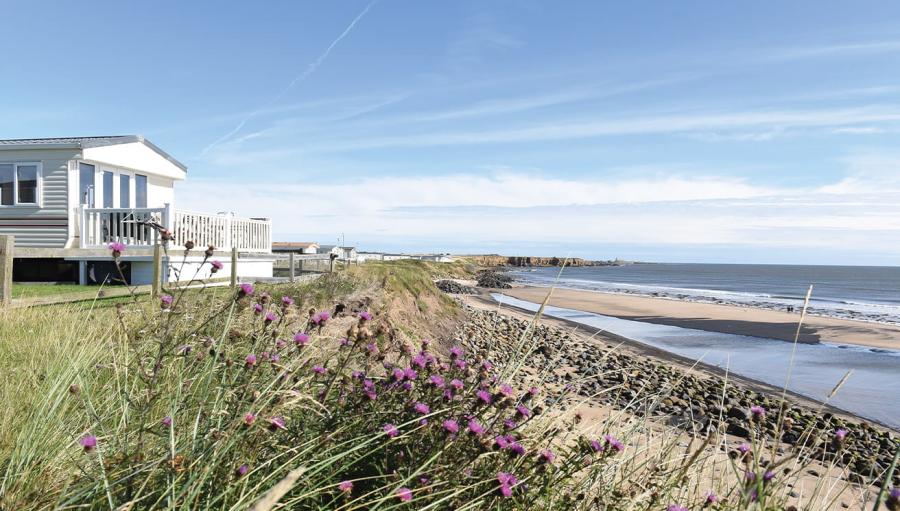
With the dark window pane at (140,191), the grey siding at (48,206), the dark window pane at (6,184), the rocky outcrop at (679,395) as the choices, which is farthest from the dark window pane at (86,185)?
the rocky outcrop at (679,395)

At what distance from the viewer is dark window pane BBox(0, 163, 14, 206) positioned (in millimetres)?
17078

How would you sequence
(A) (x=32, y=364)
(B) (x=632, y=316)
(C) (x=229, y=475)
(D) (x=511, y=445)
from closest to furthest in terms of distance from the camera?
(C) (x=229, y=475), (D) (x=511, y=445), (A) (x=32, y=364), (B) (x=632, y=316)

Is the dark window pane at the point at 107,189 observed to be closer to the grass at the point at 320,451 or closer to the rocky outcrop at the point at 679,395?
the rocky outcrop at the point at 679,395

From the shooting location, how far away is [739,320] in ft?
80.8

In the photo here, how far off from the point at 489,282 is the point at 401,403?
150 ft

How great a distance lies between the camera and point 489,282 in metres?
48.6

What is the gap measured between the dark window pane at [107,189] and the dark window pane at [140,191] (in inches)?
44.2

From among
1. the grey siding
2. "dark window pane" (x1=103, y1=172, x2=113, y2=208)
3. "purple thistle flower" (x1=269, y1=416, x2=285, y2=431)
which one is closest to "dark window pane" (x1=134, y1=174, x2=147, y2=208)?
"dark window pane" (x1=103, y1=172, x2=113, y2=208)

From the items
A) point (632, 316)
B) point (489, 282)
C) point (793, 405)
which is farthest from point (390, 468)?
point (489, 282)

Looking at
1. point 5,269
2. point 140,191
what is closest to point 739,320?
point 140,191

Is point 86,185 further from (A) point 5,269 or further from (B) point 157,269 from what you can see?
(B) point 157,269

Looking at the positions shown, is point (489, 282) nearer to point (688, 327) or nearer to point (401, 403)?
point (688, 327)

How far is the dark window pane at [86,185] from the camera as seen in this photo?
1722cm

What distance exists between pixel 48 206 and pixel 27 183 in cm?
112
